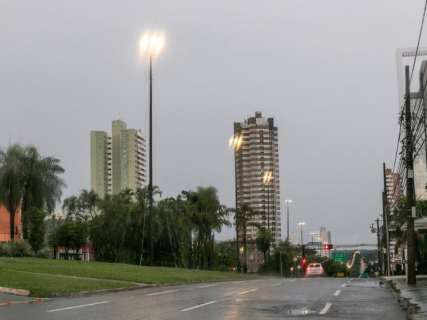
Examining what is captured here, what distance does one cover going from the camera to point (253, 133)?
105m

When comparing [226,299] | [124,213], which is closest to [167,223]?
[124,213]

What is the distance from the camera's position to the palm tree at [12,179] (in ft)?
200

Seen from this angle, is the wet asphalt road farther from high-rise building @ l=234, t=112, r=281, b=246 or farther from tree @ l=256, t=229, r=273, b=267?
high-rise building @ l=234, t=112, r=281, b=246

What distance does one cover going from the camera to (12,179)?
61.3 metres

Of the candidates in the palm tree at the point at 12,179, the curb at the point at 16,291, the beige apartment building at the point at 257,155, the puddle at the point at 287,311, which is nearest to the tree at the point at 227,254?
the beige apartment building at the point at 257,155

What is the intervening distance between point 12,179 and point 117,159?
1482 inches

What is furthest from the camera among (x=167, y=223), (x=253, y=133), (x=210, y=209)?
(x=253, y=133)

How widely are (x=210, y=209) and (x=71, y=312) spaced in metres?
55.6

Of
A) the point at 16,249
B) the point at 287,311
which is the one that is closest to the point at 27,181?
the point at 16,249

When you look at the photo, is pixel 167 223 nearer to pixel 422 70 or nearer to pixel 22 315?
pixel 422 70

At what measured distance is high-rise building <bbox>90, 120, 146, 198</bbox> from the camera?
86062mm

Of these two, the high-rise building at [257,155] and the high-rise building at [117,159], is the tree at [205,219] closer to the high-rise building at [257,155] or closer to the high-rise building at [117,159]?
the high-rise building at [117,159]

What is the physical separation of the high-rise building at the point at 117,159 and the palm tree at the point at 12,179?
16435 mm

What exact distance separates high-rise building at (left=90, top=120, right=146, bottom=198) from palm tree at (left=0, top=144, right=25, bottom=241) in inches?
647
